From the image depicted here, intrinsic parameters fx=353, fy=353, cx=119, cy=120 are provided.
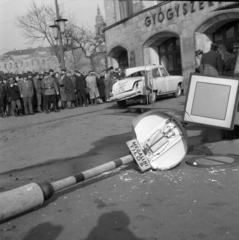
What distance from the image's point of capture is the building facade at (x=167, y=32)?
59.2 feet

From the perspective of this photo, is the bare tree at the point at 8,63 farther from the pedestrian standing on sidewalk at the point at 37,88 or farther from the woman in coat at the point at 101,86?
the pedestrian standing on sidewalk at the point at 37,88

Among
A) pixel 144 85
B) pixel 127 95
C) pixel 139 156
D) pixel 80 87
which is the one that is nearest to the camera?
pixel 139 156

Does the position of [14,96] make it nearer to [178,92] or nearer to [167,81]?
[167,81]

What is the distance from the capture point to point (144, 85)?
1541 cm

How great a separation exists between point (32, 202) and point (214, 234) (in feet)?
6.26

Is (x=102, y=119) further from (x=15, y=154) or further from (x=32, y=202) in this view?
(x=32, y=202)

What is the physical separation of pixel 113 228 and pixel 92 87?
591 inches

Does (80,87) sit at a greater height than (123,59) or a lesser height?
lesser

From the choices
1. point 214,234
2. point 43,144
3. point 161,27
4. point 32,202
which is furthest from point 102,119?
point 161,27

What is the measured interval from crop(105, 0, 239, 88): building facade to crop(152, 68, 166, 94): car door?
10.3 feet

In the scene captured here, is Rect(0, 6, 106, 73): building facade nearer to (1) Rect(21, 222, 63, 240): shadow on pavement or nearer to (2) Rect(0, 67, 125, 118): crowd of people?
(2) Rect(0, 67, 125, 118): crowd of people

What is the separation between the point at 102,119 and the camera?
1200 cm

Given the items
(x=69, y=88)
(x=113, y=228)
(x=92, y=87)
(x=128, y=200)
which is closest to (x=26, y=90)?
(x=69, y=88)

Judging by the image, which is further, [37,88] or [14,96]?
[37,88]
